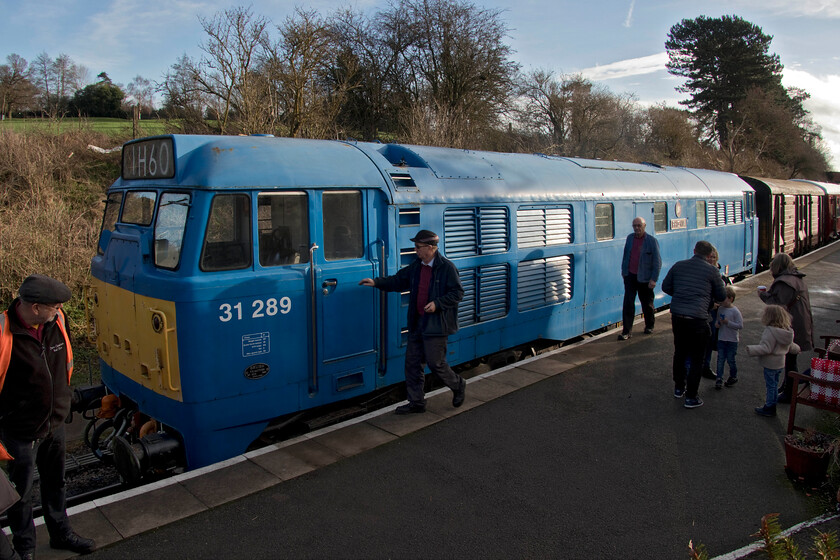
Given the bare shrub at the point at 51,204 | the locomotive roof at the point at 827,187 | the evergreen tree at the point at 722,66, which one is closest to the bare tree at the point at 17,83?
the bare shrub at the point at 51,204

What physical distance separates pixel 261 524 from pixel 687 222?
1019cm

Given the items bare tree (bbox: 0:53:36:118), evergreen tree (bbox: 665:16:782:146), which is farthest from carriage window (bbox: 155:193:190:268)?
evergreen tree (bbox: 665:16:782:146)

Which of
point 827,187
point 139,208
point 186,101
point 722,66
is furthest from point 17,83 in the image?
point 722,66

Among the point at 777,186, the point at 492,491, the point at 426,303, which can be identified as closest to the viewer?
the point at 492,491

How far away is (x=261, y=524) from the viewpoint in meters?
4.06

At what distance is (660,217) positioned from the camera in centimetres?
1066

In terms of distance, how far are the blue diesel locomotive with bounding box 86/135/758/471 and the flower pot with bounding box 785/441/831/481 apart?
3.35m

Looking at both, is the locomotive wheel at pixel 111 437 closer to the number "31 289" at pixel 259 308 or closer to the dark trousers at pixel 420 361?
the number "31 289" at pixel 259 308

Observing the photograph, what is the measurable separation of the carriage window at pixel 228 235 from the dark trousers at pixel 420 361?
6.04ft

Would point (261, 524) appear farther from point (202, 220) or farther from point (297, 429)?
point (202, 220)

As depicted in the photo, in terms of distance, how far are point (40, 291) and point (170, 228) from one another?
164 cm

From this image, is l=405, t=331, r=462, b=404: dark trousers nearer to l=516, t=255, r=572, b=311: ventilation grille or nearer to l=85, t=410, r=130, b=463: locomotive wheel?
l=516, t=255, r=572, b=311: ventilation grille

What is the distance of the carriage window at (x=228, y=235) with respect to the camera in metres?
4.76

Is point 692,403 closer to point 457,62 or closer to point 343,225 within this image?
point 343,225
